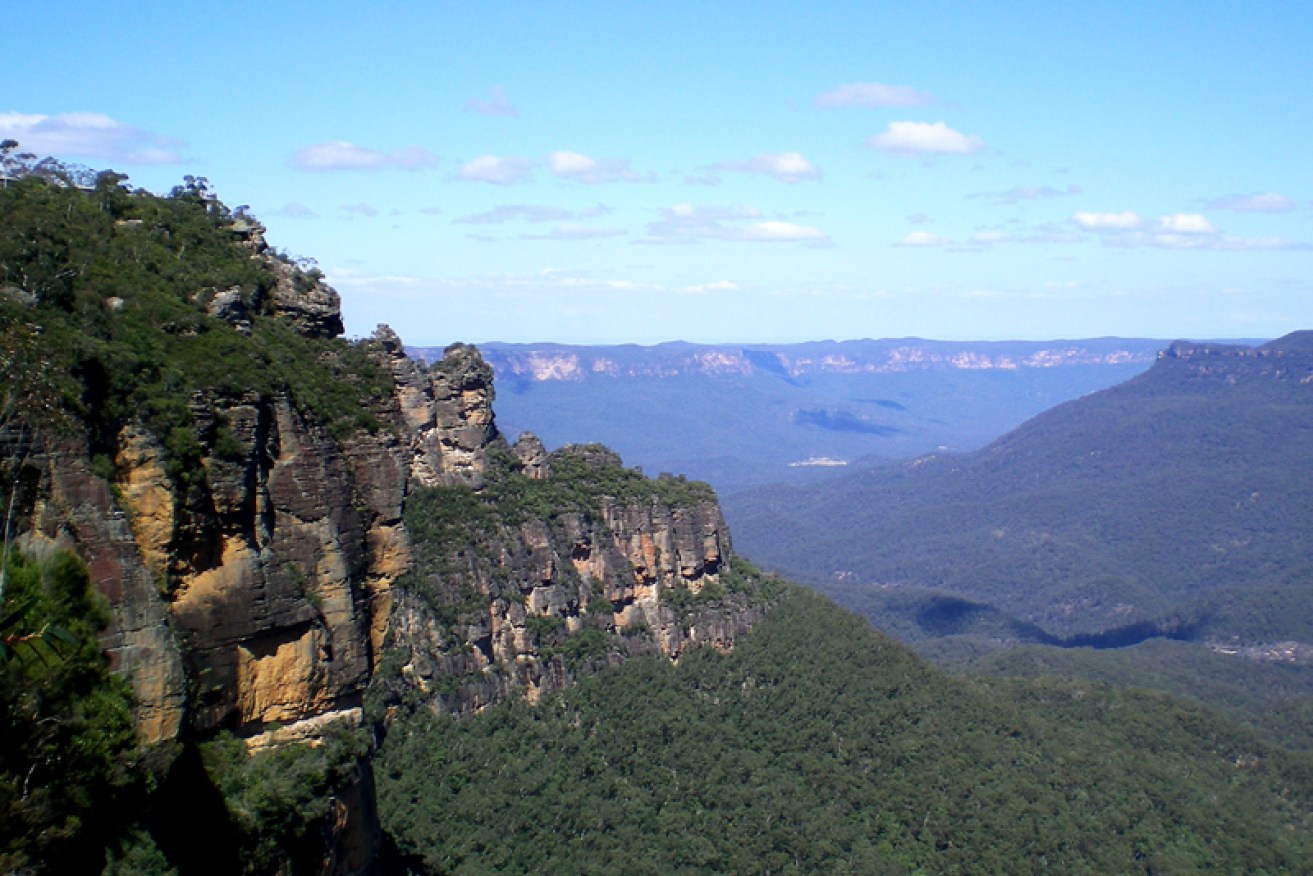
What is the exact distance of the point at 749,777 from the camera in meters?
59.0

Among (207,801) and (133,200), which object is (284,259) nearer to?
(133,200)

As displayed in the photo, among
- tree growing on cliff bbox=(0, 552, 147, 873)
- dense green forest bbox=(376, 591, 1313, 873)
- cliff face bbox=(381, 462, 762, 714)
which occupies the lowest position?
dense green forest bbox=(376, 591, 1313, 873)

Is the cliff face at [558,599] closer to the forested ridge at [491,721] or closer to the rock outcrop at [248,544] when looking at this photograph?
the forested ridge at [491,721]

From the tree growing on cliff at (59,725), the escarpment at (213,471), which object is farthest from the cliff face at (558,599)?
the tree growing on cliff at (59,725)

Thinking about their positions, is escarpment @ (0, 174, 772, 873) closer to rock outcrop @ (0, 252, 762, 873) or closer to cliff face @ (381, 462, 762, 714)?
rock outcrop @ (0, 252, 762, 873)

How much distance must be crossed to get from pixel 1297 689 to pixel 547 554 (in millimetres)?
108560

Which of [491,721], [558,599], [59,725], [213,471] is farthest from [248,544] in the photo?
[558,599]

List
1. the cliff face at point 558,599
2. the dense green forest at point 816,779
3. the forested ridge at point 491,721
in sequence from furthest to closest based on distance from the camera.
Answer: the cliff face at point 558,599 → the dense green forest at point 816,779 → the forested ridge at point 491,721

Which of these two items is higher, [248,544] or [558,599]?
[248,544]

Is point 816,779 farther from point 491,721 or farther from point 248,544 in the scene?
point 248,544

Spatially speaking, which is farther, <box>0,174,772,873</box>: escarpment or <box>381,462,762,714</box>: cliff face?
<box>381,462,762,714</box>: cliff face

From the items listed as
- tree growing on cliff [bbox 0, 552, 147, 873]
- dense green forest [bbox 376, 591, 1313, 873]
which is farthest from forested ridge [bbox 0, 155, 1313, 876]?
dense green forest [bbox 376, 591, 1313, 873]

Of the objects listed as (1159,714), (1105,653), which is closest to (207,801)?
(1159,714)

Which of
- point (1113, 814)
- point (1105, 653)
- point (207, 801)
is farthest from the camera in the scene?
point (1105, 653)
